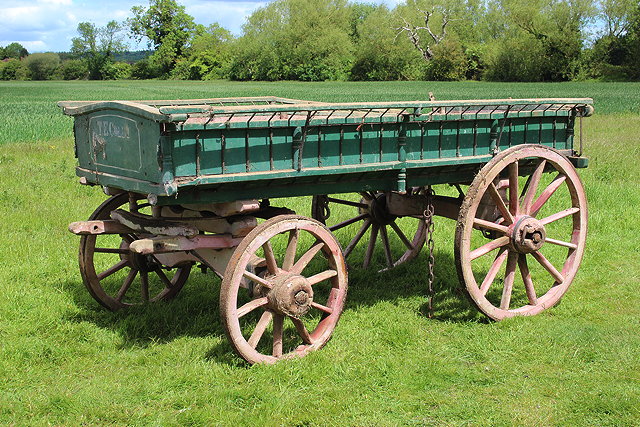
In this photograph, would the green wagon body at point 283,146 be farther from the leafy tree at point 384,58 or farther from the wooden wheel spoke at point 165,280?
the leafy tree at point 384,58

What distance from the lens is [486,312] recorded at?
6.07m

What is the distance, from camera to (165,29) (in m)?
121

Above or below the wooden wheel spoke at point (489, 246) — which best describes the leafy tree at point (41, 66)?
above

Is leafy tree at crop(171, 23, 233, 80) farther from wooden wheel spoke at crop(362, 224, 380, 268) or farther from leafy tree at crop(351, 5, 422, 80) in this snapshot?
wooden wheel spoke at crop(362, 224, 380, 268)

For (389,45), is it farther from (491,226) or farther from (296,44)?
(491,226)

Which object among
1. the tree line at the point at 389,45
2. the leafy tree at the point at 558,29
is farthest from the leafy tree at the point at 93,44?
the leafy tree at the point at 558,29

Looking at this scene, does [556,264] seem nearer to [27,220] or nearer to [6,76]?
[27,220]

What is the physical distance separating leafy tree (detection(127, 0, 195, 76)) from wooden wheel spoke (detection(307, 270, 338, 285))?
111780mm

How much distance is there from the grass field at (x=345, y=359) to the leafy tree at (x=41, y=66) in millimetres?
116991

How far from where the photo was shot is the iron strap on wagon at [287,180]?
16.0 feet

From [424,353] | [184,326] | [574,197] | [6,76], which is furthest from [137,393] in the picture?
[6,76]

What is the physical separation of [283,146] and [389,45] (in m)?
83.3

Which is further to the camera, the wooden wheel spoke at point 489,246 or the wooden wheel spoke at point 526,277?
the wooden wheel spoke at point 526,277

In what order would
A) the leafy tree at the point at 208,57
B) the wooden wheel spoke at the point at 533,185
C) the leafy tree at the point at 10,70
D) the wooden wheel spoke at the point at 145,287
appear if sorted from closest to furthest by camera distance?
the wooden wheel spoke at the point at 533,185
the wooden wheel spoke at the point at 145,287
the leafy tree at the point at 208,57
the leafy tree at the point at 10,70
